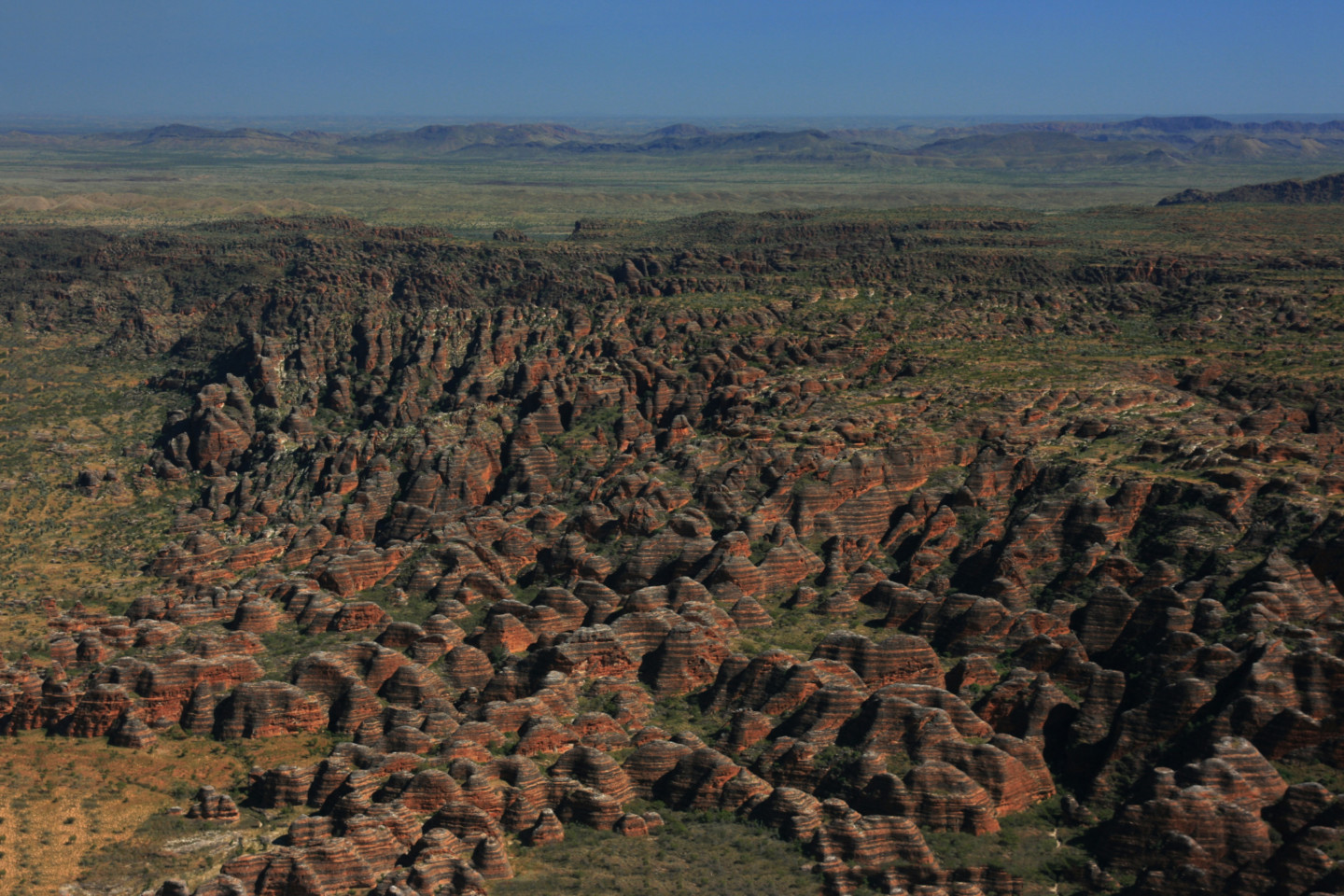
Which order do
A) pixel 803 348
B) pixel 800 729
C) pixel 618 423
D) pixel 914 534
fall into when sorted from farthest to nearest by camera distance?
pixel 803 348, pixel 618 423, pixel 914 534, pixel 800 729

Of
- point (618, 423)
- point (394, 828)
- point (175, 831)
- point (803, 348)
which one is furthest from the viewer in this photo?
point (803, 348)

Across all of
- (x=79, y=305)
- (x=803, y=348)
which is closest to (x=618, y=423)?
(x=803, y=348)

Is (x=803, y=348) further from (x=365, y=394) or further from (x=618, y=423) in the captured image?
(x=365, y=394)

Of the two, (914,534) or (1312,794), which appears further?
(914,534)

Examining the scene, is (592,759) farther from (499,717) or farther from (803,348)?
(803,348)

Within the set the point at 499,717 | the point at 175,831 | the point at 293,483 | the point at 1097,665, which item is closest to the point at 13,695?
the point at 175,831

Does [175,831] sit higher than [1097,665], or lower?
lower
